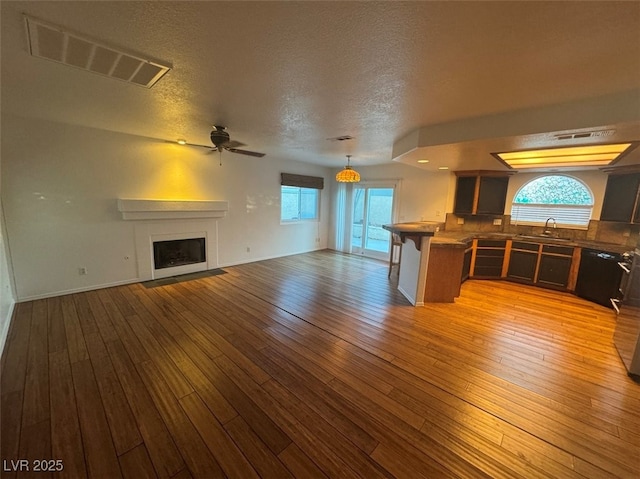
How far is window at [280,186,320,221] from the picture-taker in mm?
6500

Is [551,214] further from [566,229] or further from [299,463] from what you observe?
[299,463]

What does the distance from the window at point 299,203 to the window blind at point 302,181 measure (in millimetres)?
169

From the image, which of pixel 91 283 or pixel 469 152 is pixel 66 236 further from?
pixel 469 152

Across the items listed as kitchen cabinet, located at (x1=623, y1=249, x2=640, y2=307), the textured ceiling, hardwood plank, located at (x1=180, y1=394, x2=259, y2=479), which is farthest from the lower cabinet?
hardwood plank, located at (x1=180, y1=394, x2=259, y2=479)

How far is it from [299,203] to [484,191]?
427cm

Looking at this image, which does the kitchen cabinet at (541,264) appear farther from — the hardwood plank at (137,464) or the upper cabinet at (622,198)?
the hardwood plank at (137,464)

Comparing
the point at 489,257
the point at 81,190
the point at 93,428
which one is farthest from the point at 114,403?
the point at 489,257

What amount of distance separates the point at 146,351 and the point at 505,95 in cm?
398

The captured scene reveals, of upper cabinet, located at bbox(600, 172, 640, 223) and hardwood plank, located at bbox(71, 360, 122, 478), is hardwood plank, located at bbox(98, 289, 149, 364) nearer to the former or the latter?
hardwood plank, located at bbox(71, 360, 122, 478)

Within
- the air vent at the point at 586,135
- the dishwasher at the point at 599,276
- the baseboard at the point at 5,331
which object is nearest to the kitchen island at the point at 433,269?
the air vent at the point at 586,135

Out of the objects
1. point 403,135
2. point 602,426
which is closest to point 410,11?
point 403,135

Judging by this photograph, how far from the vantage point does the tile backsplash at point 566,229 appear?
4160 mm

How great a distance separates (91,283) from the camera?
3.91 meters

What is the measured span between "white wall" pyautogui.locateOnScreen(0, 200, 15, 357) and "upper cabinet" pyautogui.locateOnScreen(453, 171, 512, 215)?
694cm
